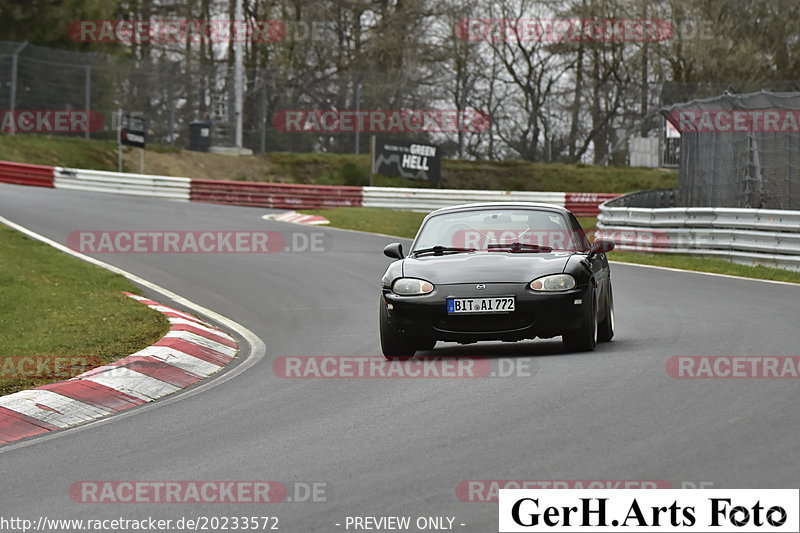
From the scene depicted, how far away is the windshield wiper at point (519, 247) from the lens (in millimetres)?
11234

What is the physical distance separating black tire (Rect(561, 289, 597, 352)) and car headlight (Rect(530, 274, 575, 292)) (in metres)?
0.23

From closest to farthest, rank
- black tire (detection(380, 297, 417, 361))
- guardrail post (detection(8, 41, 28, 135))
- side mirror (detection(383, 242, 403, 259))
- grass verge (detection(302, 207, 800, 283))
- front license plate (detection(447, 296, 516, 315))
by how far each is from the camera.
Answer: front license plate (detection(447, 296, 516, 315))
black tire (detection(380, 297, 417, 361))
side mirror (detection(383, 242, 403, 259))
grass verge (detection(302, 207, 800, 283))
guardrail post (detection(8, 41, 28, 135))

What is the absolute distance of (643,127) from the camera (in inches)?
1720

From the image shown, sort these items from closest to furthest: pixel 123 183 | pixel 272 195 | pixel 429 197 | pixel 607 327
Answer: pixel 607 327, pixel 272 195, pixel 123 183, pixel 429 197

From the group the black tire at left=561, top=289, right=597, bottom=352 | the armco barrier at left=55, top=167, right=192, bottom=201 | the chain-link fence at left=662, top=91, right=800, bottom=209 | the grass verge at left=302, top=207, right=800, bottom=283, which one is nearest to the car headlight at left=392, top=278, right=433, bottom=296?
the black tire at left=561, top=289, right=597, bottom=352

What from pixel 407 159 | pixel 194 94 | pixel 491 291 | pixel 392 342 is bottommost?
pixel 392 342

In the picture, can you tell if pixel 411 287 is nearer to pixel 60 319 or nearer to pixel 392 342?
pixel 392 342

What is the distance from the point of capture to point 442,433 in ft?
23.9

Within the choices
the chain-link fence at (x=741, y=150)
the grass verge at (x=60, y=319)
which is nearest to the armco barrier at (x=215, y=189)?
the chain-link fence at (x=741, y=150)

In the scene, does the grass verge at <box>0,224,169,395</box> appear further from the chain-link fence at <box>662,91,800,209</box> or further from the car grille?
the chain-link fence at <box>662,91,800,209</box>

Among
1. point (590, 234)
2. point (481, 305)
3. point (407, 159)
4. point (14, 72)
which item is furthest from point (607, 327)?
point (14, 72)

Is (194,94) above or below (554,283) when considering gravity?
above

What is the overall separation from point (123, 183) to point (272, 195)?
14.6 ft

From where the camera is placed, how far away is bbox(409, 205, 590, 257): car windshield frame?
37.5 ft
